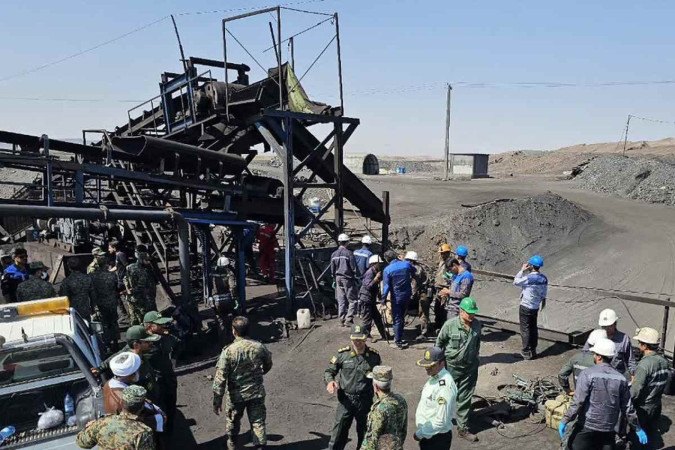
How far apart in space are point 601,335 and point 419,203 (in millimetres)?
23769

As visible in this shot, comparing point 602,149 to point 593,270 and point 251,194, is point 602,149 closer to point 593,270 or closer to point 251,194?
point 593,270

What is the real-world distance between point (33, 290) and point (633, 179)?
30.7 m

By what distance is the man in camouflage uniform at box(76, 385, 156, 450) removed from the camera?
407 centimetres

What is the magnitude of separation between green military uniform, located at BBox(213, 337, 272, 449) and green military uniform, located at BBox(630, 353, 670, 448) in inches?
157

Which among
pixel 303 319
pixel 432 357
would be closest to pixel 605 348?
pixel 432 357

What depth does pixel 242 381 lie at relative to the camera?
236 inches

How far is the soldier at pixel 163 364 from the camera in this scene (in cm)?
623

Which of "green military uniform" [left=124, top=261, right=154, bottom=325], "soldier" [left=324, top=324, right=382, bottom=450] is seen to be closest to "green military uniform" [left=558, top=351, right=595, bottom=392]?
"soldier" [left=324, top=324, right=382, bottom=450]

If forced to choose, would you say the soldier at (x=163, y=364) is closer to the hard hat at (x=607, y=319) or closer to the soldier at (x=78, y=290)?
the soldier at (x=78, y=290)

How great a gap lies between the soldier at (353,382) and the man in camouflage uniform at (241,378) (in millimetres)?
908

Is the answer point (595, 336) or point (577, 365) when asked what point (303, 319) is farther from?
point (595, 336)

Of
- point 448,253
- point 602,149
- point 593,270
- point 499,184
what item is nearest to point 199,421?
point 448,253

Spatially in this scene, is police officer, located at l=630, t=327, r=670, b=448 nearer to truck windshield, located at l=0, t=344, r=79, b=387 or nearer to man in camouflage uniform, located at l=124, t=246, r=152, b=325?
truck windshield, located at l=0, t=344, r=79, b=387

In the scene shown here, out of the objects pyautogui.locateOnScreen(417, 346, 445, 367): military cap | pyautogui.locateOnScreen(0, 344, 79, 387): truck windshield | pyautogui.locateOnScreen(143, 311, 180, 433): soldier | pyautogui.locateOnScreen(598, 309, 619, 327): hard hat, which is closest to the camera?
pyautogui.locateOnScreen(417, 346, 445, 367): military cap
